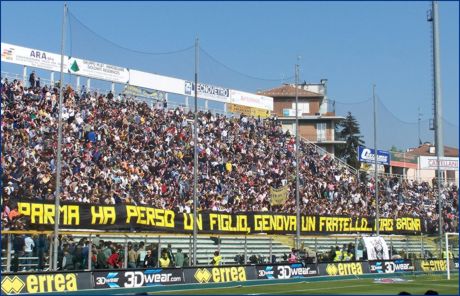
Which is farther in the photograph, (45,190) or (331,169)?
(331,169)

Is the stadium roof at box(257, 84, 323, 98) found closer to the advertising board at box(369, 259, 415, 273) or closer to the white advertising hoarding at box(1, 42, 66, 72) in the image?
the white advertising hoarding at box(1, 42, 66, 72)

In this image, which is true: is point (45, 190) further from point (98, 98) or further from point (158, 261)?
point (98, 98)

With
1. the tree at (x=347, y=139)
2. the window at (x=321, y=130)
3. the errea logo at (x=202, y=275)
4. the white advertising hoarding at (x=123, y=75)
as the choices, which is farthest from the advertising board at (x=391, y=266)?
the window at (x=321, y=130)

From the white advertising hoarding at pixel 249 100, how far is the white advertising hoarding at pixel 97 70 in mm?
12219

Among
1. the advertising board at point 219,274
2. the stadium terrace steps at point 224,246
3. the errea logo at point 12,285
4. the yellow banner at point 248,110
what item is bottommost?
the advertising board at point 219,274

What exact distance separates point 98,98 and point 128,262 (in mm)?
16474

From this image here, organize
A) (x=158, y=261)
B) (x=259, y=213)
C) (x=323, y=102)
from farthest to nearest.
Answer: (x=323, y=102), (x=259, y=213), (x=158, y=261)

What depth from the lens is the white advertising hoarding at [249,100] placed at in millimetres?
57969

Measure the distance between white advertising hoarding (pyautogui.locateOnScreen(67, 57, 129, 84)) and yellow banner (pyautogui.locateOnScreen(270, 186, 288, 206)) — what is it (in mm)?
13062

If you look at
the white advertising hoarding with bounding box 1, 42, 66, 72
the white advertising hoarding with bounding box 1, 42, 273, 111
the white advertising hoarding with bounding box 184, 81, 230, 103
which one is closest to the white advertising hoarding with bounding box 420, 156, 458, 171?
the white advertising hoarding with bounding box 184, 81, 230, 103

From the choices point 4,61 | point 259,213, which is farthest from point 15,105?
point 259,213

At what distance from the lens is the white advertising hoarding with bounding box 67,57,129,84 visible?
43.6 m

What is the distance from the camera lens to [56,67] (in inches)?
1684

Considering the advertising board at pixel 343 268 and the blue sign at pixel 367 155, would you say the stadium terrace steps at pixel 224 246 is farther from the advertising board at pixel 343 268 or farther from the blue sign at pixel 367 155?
the blue sign at pixel 367 155
